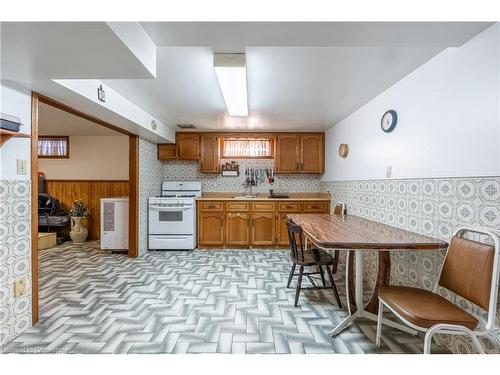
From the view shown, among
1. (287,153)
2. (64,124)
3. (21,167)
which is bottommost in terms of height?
(21,167)

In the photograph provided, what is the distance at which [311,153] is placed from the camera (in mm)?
4637

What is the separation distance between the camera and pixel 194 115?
3.55 m

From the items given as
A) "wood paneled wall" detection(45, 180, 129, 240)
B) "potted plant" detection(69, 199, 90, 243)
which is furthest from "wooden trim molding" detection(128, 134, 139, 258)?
"potted plant" detection(69, 199, 90, 243)

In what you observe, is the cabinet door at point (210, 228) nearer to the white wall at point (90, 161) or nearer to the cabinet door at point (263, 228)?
the cabinet door at point (263, 228)

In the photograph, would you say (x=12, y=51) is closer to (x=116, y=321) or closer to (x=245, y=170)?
(x=116, y=321)

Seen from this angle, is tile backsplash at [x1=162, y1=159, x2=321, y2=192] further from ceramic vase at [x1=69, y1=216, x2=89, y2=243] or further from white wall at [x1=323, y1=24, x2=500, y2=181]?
ceramic vase at [x1=69, y1=216, x2=89, y2=243]

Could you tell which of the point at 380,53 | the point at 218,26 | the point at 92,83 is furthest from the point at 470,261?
the point at 92,83

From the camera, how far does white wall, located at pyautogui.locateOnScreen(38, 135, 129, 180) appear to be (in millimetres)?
5086

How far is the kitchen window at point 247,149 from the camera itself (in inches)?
189

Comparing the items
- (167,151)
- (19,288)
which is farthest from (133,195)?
(19,288)

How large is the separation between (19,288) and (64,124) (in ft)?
10.8

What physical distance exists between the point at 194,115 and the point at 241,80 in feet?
5.21

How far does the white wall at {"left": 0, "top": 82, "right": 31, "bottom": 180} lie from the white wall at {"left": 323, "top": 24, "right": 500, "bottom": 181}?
3155mm

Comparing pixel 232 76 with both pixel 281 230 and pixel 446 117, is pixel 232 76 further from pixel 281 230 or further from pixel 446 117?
pixel 281 230
